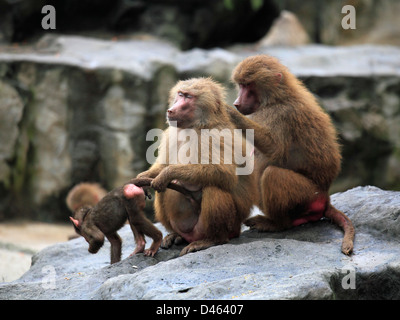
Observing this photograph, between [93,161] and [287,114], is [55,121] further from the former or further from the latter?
[287,114]

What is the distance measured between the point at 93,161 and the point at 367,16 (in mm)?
8332

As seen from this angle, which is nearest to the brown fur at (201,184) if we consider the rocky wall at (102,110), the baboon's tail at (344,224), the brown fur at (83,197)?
the baboon's tail at (344,224)

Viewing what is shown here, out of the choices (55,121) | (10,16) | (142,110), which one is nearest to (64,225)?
(55,121)

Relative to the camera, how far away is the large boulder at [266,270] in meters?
3.26

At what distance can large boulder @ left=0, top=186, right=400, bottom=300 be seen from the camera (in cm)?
326

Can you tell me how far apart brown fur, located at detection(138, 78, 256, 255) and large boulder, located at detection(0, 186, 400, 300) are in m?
0.21

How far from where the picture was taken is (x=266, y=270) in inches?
144

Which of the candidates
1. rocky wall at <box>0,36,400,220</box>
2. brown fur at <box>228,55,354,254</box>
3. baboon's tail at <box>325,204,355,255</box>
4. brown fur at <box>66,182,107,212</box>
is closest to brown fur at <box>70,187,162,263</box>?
brown fur at <box>228,55,354,254</box>

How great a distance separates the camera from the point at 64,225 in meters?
9.15

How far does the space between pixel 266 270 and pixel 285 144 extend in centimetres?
118

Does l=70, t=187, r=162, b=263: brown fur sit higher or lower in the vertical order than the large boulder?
higher

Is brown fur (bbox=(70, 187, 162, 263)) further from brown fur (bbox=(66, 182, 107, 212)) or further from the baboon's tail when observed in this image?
brown fur (bbox=(66, 182, 107, 212))

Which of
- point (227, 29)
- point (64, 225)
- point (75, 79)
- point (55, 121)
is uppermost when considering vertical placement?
point (227, 29)

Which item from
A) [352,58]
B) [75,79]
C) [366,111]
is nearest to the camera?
[75,79]
